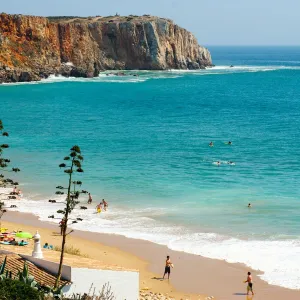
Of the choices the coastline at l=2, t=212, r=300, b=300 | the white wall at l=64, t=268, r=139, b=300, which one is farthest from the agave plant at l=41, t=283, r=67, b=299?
the coastline at l=2, t=212, r=300, b=300

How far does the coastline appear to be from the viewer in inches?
955

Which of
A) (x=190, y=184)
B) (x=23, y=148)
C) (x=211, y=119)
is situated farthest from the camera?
(x=211, y=119)

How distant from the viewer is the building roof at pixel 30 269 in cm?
1959

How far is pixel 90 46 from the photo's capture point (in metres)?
130

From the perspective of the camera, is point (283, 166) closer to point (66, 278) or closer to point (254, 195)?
point (254, 195)

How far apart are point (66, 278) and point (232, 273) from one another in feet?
29.2

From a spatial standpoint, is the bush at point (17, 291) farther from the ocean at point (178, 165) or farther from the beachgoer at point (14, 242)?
the ocean at point (178, 165)

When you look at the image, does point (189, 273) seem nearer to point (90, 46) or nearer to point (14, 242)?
point (14, 242)

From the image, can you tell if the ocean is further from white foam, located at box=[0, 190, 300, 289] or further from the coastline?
the coastline

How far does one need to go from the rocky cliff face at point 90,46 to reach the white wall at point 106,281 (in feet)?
289

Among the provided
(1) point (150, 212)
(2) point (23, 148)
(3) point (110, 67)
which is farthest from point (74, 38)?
(1) point (150, 212)

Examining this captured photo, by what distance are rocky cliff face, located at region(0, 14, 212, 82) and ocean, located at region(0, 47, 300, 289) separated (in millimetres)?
18202

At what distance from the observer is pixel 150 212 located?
34562 millimetres

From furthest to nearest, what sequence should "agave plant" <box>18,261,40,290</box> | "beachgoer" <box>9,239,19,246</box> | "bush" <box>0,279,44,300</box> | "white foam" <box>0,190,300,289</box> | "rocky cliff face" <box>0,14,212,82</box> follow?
"rocky cliff face" <box>0,14,212,82</box>
"white foam" <box>0,190,300,289</box>
"beachgoer" <box>9,239,19,246</box>
"agave plant" <box>18,261,40,290</box>
"bush" <box>0,279,44,300</box>
